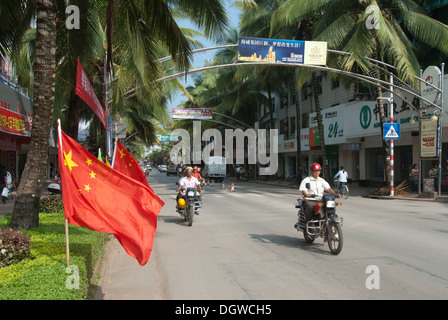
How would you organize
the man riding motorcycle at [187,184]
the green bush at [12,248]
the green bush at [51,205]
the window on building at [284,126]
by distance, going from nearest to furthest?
the green bush at [12,248]
the green bush at [51,205]
the man riding motorcycle at [187,184]
the window on building at [284,126]

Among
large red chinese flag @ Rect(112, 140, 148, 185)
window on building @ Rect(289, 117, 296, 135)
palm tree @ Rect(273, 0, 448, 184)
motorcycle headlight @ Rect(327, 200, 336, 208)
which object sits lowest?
motorcycle headlight @ Rect(327, 200, 336, 208)

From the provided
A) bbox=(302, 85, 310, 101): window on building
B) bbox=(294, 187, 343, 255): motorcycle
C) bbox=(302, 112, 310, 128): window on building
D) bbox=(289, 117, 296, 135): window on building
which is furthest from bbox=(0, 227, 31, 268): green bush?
bbox=(289, 117, 296, 135): window on building

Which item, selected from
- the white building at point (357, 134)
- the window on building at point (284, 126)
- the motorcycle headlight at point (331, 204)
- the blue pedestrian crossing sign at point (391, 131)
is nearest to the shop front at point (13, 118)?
the motorcycle headlight at point (331, 204)

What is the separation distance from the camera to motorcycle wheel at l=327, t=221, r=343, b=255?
723cm

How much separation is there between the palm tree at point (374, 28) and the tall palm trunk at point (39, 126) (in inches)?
506

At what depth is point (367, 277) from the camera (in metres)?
5.77

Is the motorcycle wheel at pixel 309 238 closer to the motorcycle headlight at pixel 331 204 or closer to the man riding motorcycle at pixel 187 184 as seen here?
the motorcycle headlight at pixel 331 204

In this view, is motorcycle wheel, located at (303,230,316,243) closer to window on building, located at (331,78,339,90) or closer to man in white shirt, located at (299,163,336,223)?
man in white shirt, located at (299,163,336,223)

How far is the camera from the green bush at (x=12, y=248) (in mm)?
4867

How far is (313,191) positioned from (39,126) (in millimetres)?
5410

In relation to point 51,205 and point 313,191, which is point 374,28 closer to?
point 313,191
